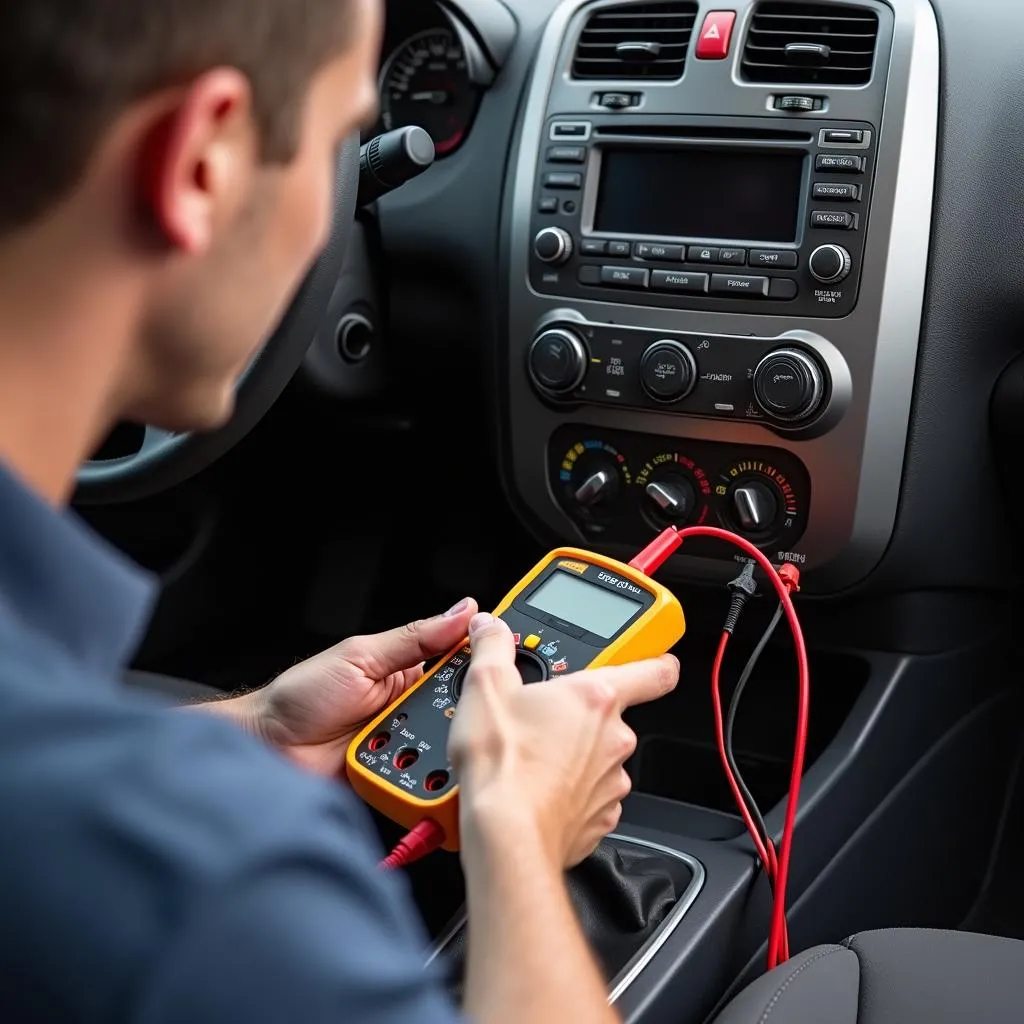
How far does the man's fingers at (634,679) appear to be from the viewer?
80cm

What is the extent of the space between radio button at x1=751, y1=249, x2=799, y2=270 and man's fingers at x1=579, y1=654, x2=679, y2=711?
432 millimetres

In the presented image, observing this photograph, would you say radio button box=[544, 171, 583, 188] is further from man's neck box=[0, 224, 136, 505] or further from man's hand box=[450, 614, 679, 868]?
man's neck box=[0, 224, 136, 505]

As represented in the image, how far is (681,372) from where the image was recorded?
1188 mm

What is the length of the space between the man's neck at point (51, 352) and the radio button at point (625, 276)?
→ 0.79 meters

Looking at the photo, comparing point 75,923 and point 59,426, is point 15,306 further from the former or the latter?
point 75,923

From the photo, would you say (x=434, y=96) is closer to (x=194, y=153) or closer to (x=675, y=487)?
(x=675, y=487)

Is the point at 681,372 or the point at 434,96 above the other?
the point at 434,96

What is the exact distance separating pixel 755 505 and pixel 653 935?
396mm

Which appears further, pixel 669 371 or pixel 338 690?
pixel 669 371

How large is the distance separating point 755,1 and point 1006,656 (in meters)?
0.71

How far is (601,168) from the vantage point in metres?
1.25

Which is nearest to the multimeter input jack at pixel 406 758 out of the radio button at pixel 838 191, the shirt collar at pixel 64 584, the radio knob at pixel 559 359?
the shirt collar at pixel 64 584

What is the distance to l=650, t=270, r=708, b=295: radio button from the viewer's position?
3.88ft

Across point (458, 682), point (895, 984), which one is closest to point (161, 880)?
Answer: point (458, 682)
